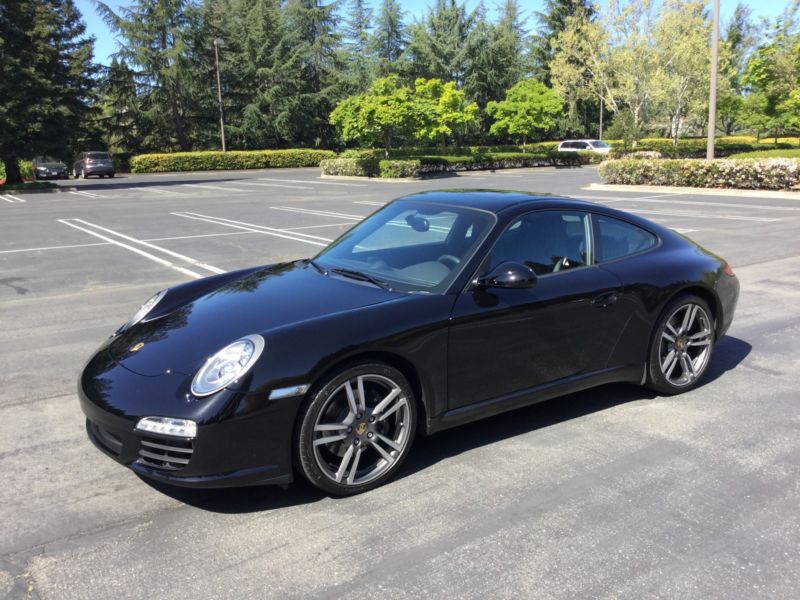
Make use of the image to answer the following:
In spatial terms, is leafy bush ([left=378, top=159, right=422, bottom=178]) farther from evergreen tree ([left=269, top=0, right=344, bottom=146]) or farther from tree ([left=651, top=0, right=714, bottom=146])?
evergreen tree ([left=269, top=0, right=344, bottom=146])

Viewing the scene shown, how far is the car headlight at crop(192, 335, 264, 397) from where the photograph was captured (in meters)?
A: 3.08

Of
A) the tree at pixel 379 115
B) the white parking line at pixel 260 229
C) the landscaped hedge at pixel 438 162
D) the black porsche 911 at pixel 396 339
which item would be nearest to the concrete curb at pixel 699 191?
the landscaped hedge at pixel 438 162

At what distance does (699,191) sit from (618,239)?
65.0ft

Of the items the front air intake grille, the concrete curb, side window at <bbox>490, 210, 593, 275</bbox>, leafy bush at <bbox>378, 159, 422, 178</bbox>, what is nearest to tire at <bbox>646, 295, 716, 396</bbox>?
side window at <bbox>490, 210, 593, 275</bbox>

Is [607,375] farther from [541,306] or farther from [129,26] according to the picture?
[129,26]

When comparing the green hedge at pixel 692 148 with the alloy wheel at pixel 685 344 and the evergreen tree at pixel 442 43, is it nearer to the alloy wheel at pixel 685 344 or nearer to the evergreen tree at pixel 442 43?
the evergreen tree at pixel 442 43

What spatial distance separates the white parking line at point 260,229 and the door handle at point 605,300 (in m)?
8.22

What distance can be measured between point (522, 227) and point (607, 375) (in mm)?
1122

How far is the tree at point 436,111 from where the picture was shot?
123 feet

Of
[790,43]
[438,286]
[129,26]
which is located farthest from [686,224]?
[129,26]

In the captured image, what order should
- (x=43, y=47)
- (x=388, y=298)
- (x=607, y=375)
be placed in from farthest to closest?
(x=43, y=47)
(x=607, y=375)
(x=388, y=298)

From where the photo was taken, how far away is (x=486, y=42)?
6147cm

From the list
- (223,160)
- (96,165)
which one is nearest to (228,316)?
(96,165)

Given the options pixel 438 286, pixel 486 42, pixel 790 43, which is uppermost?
pixel 486 42
